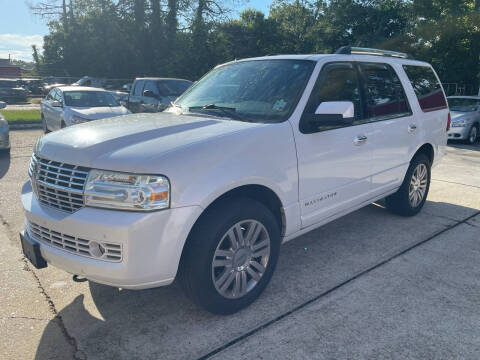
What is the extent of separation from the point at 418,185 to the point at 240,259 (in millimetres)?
3283

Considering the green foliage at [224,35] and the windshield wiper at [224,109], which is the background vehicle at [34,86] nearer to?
the green foliage at [224,35]

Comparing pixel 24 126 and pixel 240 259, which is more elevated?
pixel 24 126

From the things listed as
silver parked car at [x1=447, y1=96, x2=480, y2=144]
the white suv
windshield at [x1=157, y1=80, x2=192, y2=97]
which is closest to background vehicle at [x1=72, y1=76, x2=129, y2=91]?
windshield at [x1=157, y1=80, x2=192, y2=97]

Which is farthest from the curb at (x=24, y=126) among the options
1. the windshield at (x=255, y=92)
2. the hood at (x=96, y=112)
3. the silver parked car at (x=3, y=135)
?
the windshield at (x=255, y=92)

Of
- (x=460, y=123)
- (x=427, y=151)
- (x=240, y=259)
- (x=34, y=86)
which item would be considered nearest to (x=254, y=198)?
(x=240, y=259)

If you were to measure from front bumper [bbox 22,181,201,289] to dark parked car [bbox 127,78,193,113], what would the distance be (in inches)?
362

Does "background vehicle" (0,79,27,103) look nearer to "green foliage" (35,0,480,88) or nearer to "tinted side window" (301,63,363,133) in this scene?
"green foliage" (35,0,480,88)

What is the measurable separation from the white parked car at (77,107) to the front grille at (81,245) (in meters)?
7.54

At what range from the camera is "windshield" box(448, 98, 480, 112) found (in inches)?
528

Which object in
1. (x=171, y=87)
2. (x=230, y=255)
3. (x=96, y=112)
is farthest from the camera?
(x=171, y=87)

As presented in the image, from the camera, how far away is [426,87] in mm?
5312

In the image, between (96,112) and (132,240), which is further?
(96,112)

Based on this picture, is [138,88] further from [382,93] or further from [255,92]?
[255,92]

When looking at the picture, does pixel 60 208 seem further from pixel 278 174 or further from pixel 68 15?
pixel 68 15
